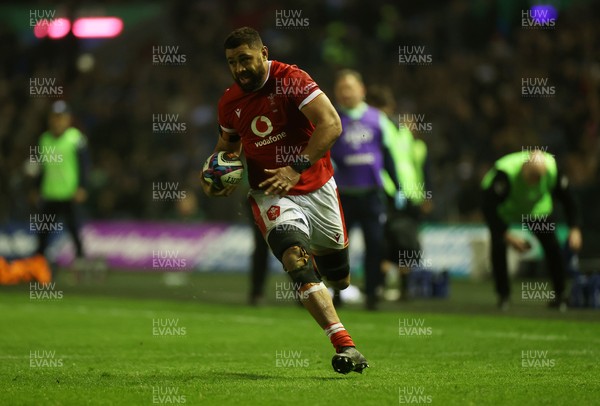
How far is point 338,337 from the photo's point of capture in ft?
27.5

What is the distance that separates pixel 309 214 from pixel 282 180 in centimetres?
52

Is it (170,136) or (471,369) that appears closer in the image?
(471,369)

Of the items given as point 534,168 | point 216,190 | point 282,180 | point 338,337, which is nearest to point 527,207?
point 534,168

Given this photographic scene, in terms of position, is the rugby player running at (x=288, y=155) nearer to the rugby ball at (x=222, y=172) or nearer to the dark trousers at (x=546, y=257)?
the rugby ball at (x=222, y=172)

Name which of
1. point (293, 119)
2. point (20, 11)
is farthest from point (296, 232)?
point (20, 11)

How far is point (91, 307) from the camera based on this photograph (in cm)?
1603

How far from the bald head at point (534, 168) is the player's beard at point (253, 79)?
19.1 feet

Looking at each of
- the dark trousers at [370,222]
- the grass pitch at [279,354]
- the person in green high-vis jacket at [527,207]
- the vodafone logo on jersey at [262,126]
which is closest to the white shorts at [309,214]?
the vodafone logo on jersey at [262,126]

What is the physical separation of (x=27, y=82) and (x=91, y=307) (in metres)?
18.8

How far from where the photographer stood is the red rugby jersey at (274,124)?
9.09 metres

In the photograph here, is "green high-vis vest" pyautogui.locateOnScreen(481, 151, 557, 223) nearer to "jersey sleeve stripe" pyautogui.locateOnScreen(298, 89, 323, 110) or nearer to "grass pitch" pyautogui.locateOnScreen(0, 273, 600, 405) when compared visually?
"grass pitch" pyautogui.locateOnScreen(0, 273, 600, 405)

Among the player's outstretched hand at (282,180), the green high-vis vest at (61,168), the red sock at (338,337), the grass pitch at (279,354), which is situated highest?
the player's outstretched hand at (282,180)

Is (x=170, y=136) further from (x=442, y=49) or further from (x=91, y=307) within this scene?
(x=91, y=307)

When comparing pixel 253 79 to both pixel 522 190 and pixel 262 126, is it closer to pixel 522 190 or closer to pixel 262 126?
pixel 262 126
